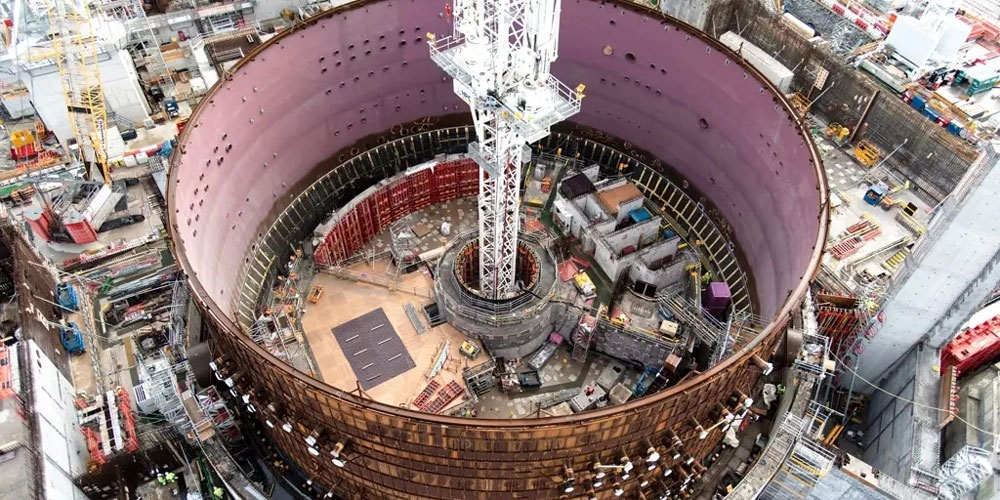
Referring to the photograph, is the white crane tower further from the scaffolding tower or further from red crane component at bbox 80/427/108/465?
red crane component at bbox 80/427/108/465

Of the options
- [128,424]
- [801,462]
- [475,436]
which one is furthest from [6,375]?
[801,462]

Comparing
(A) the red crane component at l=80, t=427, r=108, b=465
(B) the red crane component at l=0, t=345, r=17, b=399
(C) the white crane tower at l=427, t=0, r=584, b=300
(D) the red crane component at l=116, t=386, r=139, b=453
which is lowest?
(A) the red crane component at l=80, t=427, r=108, b=465

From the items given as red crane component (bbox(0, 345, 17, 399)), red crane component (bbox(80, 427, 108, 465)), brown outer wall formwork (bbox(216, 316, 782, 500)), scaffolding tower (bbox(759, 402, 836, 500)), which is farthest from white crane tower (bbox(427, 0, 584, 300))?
red crane component (bbox(0, 345, 17, 399))

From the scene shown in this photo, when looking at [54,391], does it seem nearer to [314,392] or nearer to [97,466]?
[97,466]

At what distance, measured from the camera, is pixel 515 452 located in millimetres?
38531

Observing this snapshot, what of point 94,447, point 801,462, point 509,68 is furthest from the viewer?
point 94,447

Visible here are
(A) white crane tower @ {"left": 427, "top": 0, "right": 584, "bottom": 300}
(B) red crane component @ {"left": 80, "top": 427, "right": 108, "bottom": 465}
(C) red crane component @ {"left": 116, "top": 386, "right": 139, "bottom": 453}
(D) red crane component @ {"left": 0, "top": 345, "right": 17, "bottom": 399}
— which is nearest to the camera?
(A) white crane tower @ {"left": 427, "top": 0, "right": 584, "bottom": 300}

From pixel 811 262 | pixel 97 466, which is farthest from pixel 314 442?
pixel 811 262

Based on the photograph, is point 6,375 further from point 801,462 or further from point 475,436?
point 801,462

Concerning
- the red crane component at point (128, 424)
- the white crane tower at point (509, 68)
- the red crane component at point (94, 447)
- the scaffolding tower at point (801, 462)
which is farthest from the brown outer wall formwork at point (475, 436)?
the white crane tower at point (509, 68)

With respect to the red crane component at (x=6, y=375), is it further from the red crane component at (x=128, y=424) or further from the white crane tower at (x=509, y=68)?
the white crane tower at (x=509, y=68)

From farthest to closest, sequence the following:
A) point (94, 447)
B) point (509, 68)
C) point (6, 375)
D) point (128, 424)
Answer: point (128, 424)
point (94, 447)
point (6, 375)
point (509, 68)

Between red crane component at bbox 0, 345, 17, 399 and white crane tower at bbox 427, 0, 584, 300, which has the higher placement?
white crane tower at bbox 427, 0, 584, 300

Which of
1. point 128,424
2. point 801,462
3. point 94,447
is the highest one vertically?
point 801,462
